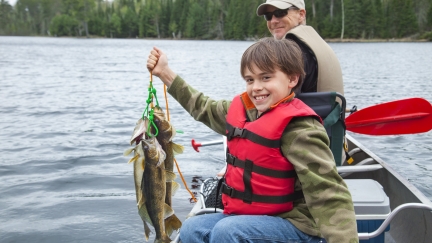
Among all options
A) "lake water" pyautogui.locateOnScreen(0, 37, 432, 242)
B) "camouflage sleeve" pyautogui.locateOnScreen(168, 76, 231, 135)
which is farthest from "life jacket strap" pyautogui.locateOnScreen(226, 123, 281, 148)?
"lake water" pyautogui.locateOnScreen(0, 37, 432, 242)

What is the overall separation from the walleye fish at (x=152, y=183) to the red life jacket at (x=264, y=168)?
0.63m

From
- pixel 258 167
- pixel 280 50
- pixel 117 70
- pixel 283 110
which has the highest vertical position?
pixel 280 50

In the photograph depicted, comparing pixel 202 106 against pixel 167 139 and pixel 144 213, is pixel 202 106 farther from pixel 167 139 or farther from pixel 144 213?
pixel 144 213

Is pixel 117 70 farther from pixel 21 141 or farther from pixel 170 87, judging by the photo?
pixel 170 87

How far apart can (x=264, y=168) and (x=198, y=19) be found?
104 metres

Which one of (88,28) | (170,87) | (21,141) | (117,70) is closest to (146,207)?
(170,87)

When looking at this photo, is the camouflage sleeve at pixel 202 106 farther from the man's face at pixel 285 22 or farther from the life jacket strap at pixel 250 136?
the man's face at pixel 285 22

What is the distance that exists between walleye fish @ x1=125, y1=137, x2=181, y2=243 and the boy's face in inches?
31.6

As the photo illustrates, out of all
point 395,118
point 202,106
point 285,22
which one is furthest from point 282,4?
point 395,118

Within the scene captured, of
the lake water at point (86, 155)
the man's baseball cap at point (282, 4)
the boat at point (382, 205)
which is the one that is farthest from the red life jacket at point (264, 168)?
the lake water at point (86, 155)

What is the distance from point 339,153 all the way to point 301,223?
1.59 meters

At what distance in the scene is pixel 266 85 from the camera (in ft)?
9.03

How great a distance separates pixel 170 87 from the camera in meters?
3.57

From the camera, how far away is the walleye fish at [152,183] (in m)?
3.29
